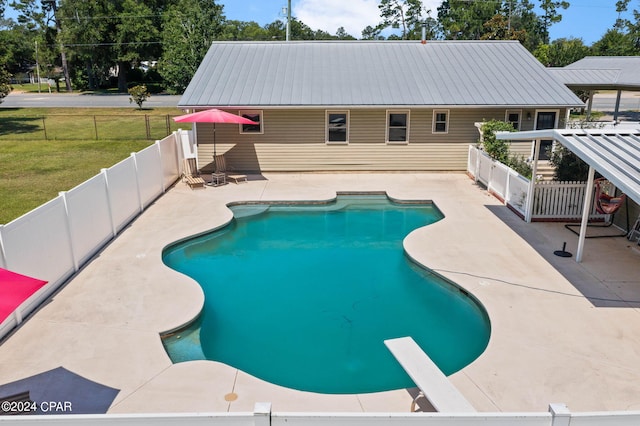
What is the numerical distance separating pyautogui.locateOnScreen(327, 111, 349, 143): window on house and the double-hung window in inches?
99.5

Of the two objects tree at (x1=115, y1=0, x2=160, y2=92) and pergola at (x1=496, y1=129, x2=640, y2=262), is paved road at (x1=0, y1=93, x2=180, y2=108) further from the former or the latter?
pergola at (x1=496, y1=129, x2=640, y2=262)

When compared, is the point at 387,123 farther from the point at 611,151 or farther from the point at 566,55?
the point at 566,55

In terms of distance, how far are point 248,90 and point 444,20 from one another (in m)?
60.9

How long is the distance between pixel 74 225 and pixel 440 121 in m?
13.2

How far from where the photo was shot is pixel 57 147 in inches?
933

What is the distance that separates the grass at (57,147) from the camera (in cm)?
1608

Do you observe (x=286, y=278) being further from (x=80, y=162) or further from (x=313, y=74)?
(x=80, y=162)

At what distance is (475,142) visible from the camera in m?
18.8

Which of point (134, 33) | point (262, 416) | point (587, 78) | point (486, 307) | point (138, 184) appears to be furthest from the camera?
point (134, 33)

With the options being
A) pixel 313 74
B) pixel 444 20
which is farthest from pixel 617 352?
pixel 444 20

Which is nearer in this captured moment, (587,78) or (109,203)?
(109,203)

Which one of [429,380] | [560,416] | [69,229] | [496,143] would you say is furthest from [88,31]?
[560,416]

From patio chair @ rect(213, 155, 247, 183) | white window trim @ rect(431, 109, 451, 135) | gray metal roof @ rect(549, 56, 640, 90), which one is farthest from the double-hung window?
gray metal roof @ rect(549, 56, 640, 90)

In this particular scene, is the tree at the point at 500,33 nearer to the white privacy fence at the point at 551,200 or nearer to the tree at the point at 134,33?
the tree at the point at 134,33
